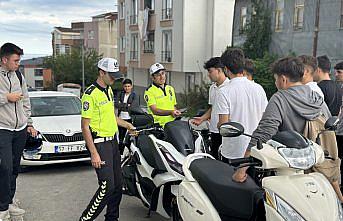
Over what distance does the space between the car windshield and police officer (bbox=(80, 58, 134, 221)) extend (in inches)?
180

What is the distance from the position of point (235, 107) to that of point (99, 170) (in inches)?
61.6

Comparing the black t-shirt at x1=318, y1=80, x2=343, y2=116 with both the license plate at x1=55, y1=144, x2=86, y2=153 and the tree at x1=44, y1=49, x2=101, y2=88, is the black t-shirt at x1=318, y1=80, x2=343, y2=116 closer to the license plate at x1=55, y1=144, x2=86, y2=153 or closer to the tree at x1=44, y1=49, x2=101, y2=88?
the license plate at x1=55, y1=144, x2=86, y2=153

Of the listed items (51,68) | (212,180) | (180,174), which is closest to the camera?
(212,180)

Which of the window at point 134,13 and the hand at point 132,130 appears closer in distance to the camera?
the hand at point 132,130

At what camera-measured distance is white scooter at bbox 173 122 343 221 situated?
105 inches

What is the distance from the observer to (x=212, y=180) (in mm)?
3357

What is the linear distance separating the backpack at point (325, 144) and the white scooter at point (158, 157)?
4.19 ft

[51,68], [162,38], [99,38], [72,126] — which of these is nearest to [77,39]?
[99,38]

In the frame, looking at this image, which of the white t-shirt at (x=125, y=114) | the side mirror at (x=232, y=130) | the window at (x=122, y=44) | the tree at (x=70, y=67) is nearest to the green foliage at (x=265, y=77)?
the white t-shirt at (x=125, y=114)

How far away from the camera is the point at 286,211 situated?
266 cm

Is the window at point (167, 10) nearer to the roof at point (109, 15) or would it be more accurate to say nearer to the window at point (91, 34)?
the roof at point (109, 15)

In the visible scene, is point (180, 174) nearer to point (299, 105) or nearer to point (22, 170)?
point (299, 105)

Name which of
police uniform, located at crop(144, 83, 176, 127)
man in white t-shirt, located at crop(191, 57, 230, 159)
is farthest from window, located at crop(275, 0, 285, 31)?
man in white t-shirt, located at crop(191, 57, 230, 159)

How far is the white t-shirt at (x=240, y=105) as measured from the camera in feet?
14.4
